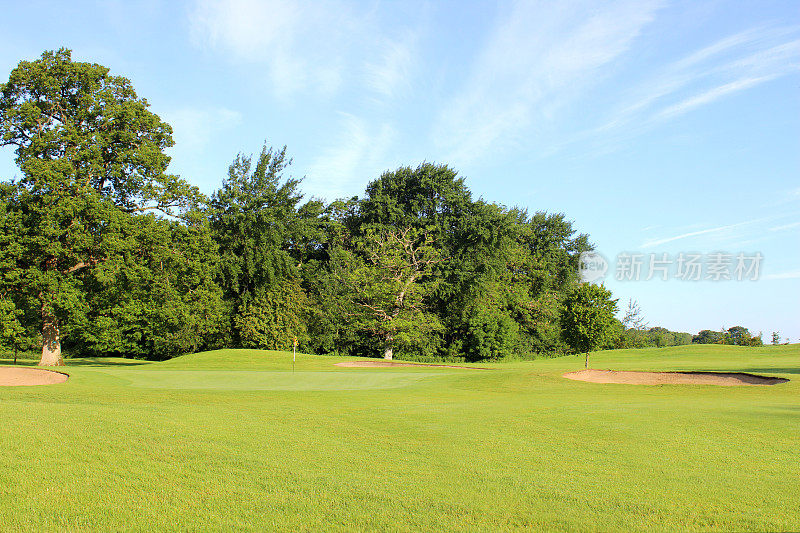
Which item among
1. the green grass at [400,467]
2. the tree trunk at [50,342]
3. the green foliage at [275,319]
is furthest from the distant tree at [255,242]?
the green grass at [400,467]

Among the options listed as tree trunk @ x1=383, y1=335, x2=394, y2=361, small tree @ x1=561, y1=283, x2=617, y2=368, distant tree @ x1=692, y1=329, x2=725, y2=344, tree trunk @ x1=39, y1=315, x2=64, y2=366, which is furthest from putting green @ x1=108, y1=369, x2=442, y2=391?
distant tree @ x1=692, y1=329, x2=725, y2=344

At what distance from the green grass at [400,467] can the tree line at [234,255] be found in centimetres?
2177

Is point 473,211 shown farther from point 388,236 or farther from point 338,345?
point 338,345

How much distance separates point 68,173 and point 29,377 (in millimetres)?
Result: 12518

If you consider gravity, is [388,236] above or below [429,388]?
above

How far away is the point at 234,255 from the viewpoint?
4562 cm

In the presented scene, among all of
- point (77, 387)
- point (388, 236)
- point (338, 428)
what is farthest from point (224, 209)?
point (338, 428)

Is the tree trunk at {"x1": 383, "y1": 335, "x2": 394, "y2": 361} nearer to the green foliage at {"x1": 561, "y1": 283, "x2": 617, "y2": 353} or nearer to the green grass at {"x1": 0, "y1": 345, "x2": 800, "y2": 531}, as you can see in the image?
the green foliage at {"x1": 561, "y1": 283, "x2": 617, "y2": 353}

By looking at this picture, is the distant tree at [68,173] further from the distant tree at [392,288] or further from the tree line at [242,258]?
the distant tree at [392,288]

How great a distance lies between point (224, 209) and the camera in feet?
154

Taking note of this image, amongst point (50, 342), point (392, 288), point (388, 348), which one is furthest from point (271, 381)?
point (388, 348)

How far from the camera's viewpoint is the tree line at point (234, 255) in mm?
29766

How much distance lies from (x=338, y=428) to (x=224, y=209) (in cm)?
4067

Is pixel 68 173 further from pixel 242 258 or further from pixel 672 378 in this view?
pixel 672 378
